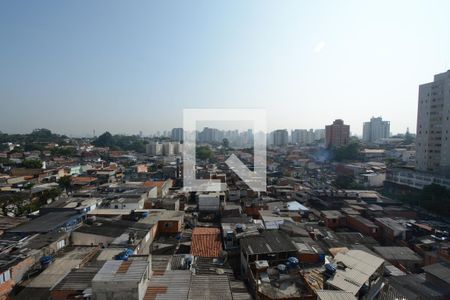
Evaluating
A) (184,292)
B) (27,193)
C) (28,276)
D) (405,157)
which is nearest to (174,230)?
(28,276)

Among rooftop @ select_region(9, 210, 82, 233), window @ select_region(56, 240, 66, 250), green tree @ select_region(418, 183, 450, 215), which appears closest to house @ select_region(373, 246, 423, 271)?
green tree @ select_region(418, 183, 450, 215)

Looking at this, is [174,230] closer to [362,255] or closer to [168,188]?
[362,255]

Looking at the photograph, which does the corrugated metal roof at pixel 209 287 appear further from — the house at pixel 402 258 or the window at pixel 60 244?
the house at pixel 402 258

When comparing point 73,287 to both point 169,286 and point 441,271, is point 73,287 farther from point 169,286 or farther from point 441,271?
point 441,271

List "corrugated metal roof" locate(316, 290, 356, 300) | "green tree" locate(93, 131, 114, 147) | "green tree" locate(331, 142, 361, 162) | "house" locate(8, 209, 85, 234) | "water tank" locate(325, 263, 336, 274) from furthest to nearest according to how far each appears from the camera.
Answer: "green tree" locate(93, 131, 114, 147) → "green tree" locate(331, 142, 361, 162) → "house" locate(8, 209, 85, 234) → "water tank" locate(325, 263, 336, 274) → "corrugated metal roof" locate(316, 290, 356, 300)

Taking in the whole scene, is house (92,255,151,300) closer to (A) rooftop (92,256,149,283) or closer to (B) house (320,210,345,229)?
(A) rooftop (92,256,149,283)

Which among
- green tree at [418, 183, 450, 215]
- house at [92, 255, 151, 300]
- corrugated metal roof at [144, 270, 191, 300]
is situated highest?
house at [92, 255, 151, 300]

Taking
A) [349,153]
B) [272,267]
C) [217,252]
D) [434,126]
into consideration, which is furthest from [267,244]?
[349,153]
